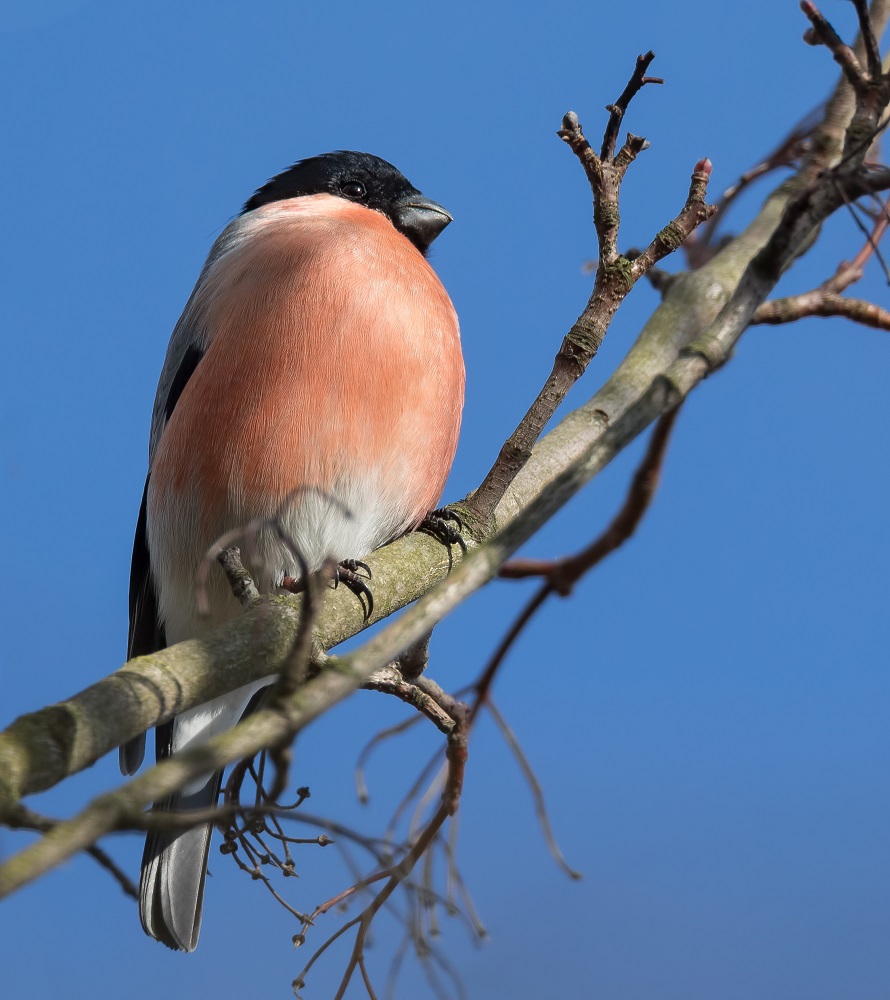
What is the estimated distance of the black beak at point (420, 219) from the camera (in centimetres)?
336

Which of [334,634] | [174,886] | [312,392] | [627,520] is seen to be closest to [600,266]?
[312,392]

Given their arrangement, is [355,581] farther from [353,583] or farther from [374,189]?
[374,189]

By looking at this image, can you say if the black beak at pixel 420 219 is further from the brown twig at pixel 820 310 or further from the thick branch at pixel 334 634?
the brown twig at pixel 820 310

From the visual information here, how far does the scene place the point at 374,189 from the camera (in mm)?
3420

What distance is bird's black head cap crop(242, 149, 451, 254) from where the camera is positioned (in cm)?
338

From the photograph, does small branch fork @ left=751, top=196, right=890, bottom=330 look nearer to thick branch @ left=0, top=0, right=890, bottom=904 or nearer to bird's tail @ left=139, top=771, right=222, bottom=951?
thick branch @ left=0, top=0, right=890, bottom=904

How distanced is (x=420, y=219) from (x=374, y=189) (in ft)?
0.60

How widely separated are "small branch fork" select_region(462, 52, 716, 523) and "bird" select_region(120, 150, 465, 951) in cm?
38

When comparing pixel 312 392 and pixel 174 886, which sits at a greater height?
pixel 312 392

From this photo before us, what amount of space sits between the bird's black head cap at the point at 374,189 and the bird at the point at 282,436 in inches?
16.6

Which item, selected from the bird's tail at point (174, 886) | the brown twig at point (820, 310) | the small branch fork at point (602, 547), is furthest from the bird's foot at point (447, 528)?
the small branch fork at point (602, 547)

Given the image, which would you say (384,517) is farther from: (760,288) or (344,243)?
(760,288)

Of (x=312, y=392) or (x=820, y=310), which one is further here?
(x=312, y=392)

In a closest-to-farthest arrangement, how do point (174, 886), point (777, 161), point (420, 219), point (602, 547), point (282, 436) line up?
point (602, 547)
point (777, 161)
point (282, 436)
point (174, 886)
point (420, 219)
